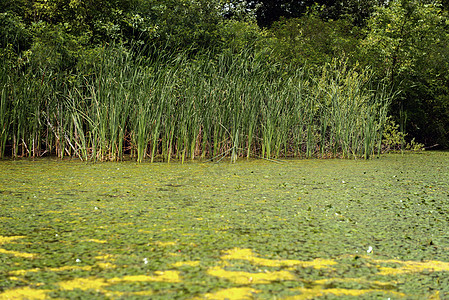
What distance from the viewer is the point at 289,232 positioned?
6.47ft

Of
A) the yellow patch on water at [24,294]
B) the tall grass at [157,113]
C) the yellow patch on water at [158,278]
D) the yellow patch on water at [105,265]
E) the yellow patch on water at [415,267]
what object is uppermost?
the tall grass at [157,113]

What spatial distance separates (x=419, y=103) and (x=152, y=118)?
19.6 feet

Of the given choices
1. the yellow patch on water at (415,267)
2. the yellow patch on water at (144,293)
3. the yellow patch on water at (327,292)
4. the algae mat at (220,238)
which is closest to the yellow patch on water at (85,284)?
the algae mat at (220,238)

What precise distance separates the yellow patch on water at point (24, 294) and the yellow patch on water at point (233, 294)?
40 cm

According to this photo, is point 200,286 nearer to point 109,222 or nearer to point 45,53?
point 109,222

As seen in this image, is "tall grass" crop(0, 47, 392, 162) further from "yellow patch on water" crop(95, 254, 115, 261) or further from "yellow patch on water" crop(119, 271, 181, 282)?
"yellow patch on water" crop(119, 271, 181, 282)

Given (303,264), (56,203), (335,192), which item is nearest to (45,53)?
(56,203)

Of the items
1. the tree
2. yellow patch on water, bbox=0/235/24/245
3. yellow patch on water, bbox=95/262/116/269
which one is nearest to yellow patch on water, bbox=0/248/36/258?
yellow patch on water, bbox=0/235/24/245

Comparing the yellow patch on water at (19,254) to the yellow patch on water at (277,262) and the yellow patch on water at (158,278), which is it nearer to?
the yellow patch on water at (158,278)

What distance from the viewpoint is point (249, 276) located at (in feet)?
4.72

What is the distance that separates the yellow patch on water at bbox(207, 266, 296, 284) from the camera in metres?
1.40

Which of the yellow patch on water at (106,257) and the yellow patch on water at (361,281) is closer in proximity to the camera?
the yellow patch on water at (361,281)

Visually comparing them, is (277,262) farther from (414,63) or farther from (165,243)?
(414,63)

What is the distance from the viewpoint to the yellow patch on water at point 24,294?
4.14ft
